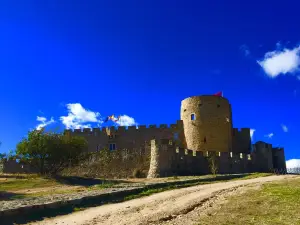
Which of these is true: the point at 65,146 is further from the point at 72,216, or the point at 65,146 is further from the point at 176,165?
Answer: the point at 72,216

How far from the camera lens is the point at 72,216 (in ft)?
39.0

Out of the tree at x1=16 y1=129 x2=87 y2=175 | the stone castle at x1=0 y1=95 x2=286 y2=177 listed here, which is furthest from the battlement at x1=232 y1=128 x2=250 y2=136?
the tree at x1=16 y1=129 x2=87 y2=175

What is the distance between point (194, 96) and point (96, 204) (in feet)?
95.3

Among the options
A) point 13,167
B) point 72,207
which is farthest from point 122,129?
point 72,207

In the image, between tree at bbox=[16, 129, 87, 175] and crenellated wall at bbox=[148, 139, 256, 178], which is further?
crenellated wall at bbox=[148, 139, 256, 178]

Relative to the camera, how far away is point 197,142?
1607 inches

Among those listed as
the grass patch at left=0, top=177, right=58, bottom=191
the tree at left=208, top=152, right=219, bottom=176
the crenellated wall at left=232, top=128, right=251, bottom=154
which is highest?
the crenellated wall at left=232, top=128, right=251, bottom=154

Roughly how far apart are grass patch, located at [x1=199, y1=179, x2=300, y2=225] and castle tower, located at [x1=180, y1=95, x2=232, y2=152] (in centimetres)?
2629

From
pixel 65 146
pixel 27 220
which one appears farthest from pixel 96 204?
pixel 65 146

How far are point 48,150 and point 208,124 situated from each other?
18.9 m

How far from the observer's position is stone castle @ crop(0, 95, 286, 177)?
32281mm

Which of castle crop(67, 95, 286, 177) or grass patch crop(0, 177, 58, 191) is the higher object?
castle crop(67, 95, 286, 177)

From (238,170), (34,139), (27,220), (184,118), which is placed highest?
(184,118)

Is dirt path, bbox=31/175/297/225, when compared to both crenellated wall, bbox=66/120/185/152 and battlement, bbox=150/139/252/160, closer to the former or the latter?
battlement, bbox=150/139/252/160
